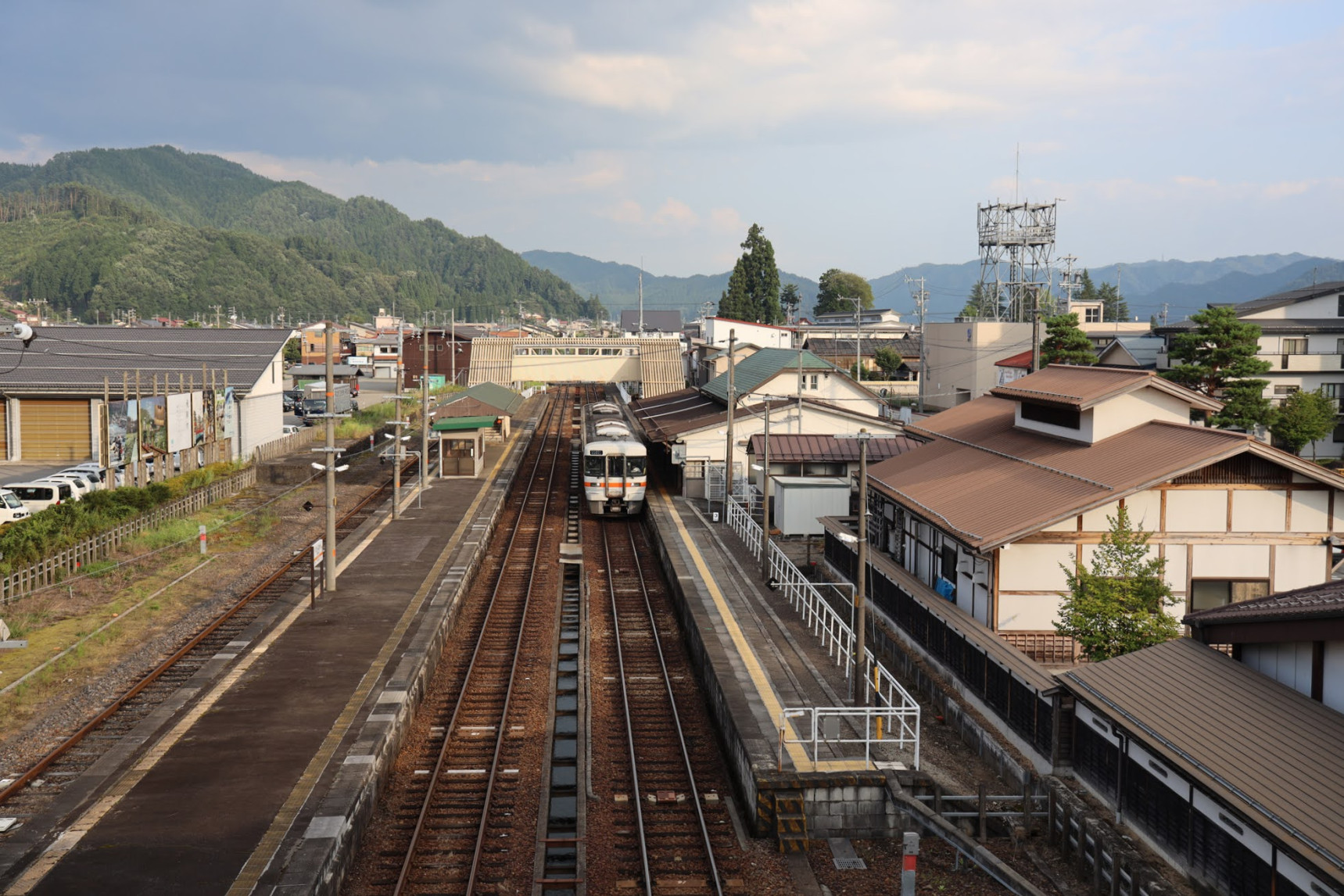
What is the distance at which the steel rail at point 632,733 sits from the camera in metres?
11.7

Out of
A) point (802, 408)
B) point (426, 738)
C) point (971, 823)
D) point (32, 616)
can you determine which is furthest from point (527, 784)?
point (802, 408)

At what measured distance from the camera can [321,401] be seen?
2677 inches

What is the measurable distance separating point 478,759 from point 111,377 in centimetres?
3341

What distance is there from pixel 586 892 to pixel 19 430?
39507 mm

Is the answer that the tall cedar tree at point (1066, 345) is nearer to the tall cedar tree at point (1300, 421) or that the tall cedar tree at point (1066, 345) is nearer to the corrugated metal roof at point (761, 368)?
the tall cedar tree at point (1300, 421)

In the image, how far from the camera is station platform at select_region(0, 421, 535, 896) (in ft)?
33.0

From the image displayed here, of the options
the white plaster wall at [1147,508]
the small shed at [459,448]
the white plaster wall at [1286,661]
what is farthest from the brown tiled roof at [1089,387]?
the small shed at [459,448]

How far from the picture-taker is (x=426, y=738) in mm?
15789

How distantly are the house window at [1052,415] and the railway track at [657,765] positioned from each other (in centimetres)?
879

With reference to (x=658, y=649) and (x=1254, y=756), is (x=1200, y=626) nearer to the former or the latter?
(x=1254, y=756)

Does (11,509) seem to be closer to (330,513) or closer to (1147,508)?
(330,513)

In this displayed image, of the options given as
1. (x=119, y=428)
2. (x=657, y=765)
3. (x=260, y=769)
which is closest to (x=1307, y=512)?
(x=657, y=765)

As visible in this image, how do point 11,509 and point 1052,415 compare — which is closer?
point 1052,415

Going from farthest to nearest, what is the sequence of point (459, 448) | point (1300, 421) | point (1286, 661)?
1. point (459, 448)
2. point (1300, 421)
3. point (1286, 661)
